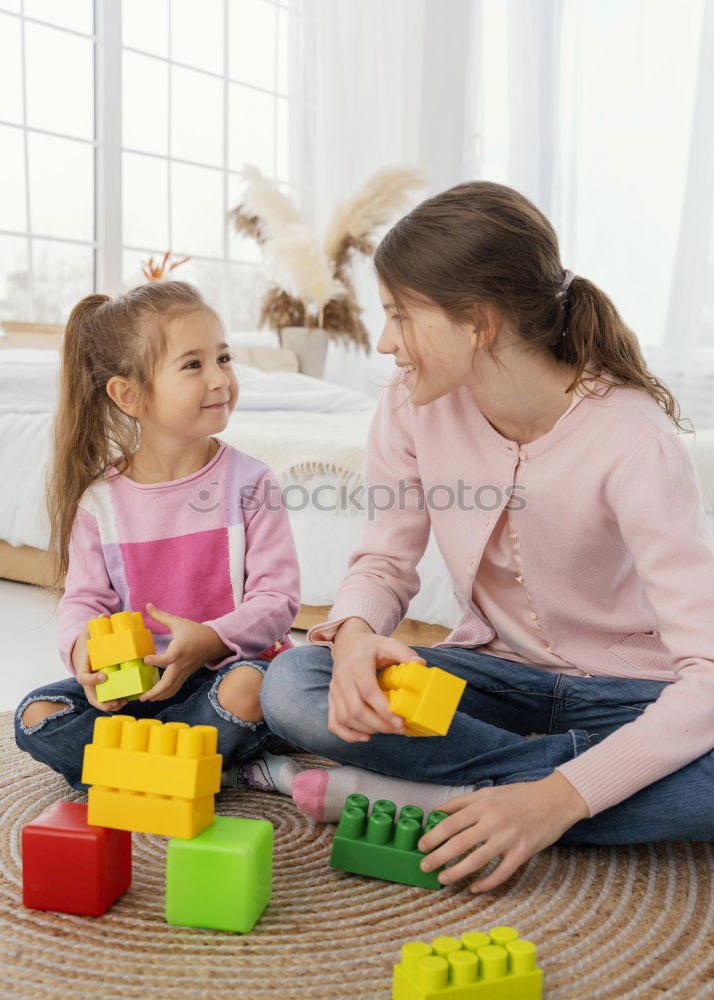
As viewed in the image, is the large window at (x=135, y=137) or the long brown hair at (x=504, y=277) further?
the large window at (x=135, y=137)

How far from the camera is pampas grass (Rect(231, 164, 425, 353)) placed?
3.21 m

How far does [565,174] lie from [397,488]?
2.55 metres

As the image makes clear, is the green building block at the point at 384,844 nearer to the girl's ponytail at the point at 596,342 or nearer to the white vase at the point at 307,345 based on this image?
the girl's ponytail at the point at 596,342

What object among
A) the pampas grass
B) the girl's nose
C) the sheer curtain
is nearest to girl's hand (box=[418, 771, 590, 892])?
the girl's nose

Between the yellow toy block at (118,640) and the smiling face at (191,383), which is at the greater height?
the smiling face at (191,383)

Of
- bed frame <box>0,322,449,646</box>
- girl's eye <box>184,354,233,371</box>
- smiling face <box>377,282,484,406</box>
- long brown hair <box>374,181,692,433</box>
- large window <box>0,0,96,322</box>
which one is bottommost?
bed frame <box>0,322,449,646</box>

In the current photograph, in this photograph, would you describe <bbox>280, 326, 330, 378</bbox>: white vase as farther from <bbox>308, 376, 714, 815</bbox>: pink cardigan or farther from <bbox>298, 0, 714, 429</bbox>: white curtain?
<bbox>308, 376, 714, 815</bbox>: pink cardigan

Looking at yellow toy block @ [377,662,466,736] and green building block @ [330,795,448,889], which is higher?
yellow toy block @ [377,662,466,736]

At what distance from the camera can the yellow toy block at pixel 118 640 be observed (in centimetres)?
101

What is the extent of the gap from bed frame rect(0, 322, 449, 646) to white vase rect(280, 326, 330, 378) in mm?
50

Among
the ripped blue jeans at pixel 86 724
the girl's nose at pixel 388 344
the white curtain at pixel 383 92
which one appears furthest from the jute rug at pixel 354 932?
the white curtain at pixel 383 92

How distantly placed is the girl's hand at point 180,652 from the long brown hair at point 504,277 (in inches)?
15.5

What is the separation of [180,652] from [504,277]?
21.0 inches

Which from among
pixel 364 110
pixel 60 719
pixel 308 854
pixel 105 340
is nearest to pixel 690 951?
pixel 308 854
